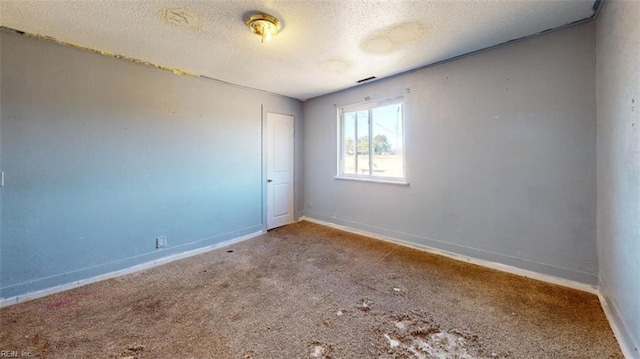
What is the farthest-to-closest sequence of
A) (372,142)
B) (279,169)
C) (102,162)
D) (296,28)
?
(279,169)
(372,142)
(102,162)
(296,28)

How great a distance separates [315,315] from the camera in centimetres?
198

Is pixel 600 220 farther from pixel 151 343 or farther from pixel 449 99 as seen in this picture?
pixel 151 343

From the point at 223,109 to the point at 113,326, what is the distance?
280 centimetres

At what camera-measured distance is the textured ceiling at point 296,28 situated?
6.26ft

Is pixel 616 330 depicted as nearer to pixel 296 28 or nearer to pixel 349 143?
pixel 296 28

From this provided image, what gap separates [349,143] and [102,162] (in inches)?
132

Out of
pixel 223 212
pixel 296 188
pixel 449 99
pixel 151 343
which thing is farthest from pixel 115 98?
pixel 449 99

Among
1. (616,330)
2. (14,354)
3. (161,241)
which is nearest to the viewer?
(14,354)

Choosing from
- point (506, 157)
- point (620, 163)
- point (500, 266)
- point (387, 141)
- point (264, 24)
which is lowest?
point (500, 266)

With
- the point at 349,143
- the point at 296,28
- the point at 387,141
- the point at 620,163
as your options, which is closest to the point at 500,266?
the point at 620,163

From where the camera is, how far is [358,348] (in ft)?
5.31

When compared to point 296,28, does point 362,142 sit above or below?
below

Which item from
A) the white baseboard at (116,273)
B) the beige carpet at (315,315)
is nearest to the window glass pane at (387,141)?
the beige carpet at (315,315)

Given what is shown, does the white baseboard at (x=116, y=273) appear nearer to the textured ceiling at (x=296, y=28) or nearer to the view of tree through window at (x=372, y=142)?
the view of tree through window at (x=372, y=142)
